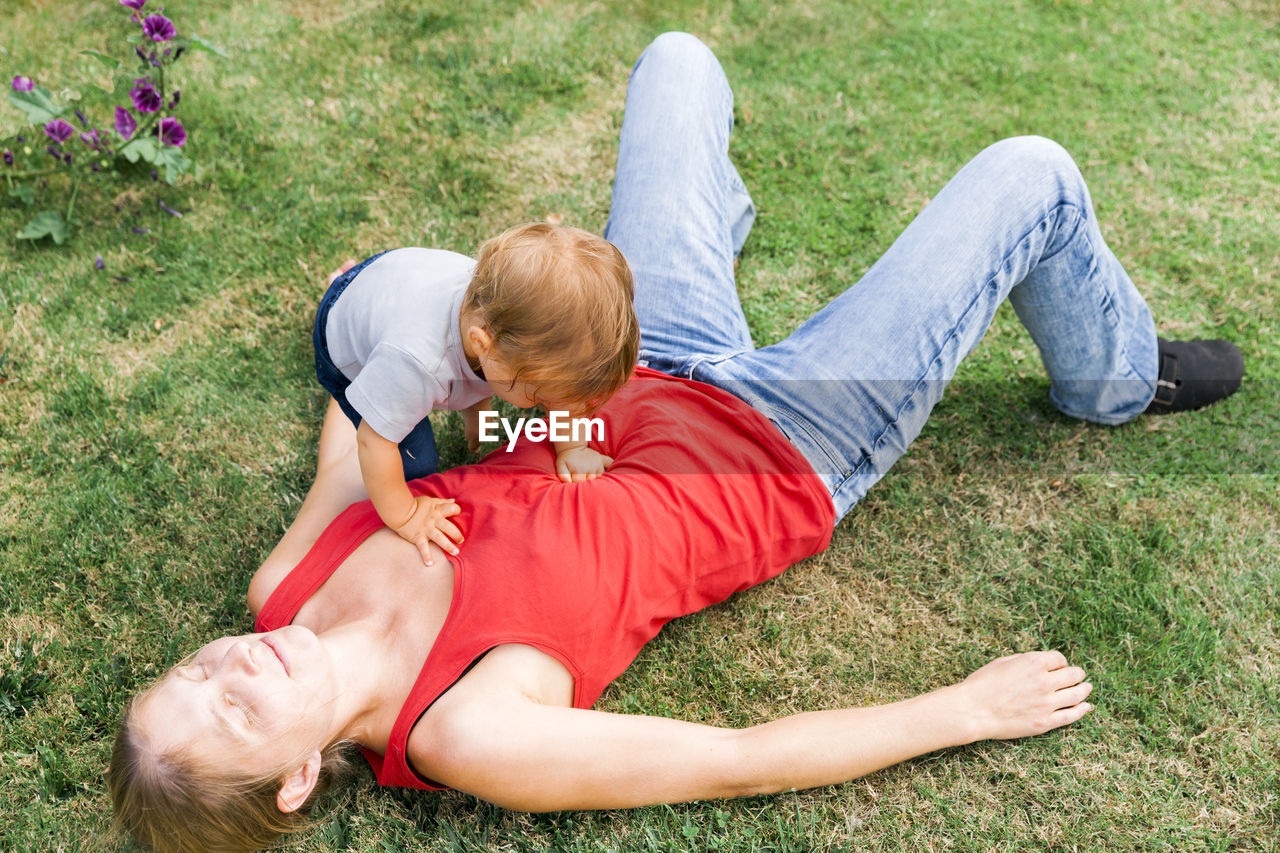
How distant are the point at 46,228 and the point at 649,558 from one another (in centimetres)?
332

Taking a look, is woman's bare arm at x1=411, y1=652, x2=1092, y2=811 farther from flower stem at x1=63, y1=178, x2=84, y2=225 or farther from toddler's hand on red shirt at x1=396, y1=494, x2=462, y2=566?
flower stem at x1=63, y1=178, x2=84, y2=225

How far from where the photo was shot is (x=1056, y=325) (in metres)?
2.87

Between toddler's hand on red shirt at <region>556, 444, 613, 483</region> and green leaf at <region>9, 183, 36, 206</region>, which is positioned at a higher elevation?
green leaf at <region>9, 183, 36, 206</region>

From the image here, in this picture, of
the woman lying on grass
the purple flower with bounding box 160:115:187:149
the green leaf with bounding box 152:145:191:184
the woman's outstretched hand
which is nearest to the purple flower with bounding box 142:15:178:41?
the purple flower with bounding box 160:115:187:149

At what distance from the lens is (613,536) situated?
234cm

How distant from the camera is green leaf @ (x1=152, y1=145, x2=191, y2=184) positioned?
152 inches

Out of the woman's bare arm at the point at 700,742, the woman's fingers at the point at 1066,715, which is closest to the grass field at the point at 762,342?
the woman's fingers at the point at 1066,715

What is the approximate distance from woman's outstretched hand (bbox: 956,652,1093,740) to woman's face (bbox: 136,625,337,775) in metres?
1.80

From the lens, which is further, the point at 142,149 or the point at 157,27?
the point at 142,149

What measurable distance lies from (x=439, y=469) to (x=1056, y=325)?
2.27 m

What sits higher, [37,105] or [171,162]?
[37,105]

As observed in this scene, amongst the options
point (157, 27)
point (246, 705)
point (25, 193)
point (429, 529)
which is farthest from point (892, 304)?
point (25, 193)

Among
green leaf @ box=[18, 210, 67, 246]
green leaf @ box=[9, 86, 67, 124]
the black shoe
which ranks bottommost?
the black shoe

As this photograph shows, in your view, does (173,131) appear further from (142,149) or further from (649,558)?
(649,558)
